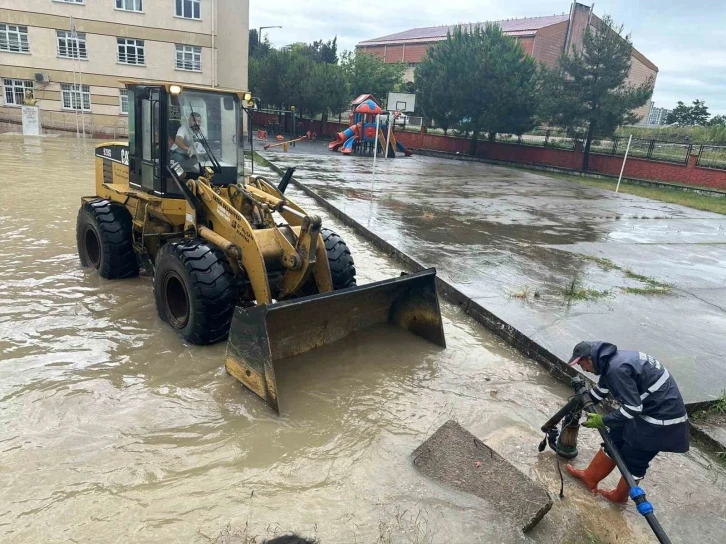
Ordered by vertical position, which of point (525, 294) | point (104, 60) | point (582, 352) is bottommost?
point (525, 294)

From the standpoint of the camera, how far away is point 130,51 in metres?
30.1

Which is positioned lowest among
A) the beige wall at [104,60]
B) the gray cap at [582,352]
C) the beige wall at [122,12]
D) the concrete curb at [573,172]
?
the concrete curb at [573,172]

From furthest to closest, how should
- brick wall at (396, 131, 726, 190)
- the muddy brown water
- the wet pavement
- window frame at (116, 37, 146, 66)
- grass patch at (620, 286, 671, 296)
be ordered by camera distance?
1. window frame at (116, 37, 146, 66)
2. brick wall at (396, 131, 726, 190)
3. grass patch at (620, 286, 671, 296)
4. the wet pavement
5. the muddy brown water

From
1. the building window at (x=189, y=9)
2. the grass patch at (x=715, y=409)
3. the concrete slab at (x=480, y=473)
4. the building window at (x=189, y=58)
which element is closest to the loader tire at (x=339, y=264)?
the concrete slab at (x=480, y=473)

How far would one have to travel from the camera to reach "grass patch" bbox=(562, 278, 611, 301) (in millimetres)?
7746

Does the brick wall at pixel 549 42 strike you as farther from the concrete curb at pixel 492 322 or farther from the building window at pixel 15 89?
the concrete curb at pixel 492 322

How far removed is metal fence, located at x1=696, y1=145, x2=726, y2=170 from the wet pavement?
20.6 ft

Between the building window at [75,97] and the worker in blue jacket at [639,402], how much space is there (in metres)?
32.8

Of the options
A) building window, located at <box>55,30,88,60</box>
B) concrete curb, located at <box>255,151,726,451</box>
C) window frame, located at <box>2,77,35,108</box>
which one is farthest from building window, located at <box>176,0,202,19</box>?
concrete curb, located at <box>255,151,726,451</box>

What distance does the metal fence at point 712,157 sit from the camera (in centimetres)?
2309

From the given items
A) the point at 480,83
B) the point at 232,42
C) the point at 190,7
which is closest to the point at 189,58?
the point at 190,7

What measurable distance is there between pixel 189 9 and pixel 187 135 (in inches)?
1154

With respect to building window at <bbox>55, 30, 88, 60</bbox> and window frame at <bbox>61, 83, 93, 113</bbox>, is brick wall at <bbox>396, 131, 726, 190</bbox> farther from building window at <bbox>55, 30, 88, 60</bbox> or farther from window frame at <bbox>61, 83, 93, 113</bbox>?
building window at <bbox>55, 30, 88, 60</bbox>

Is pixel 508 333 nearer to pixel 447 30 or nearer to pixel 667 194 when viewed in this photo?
pixel 667 194
